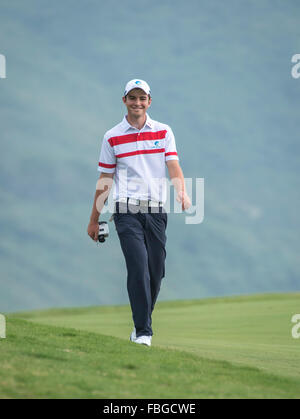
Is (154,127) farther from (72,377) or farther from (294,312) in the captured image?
(294,312)

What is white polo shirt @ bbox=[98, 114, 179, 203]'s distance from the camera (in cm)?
520

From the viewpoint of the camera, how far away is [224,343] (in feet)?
23.4

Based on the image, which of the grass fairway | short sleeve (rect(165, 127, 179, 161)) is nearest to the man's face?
short sleeve (rect(165, 127, 179, 161))

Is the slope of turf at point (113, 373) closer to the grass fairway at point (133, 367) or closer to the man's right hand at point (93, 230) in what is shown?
the grass fairway at point (133, 367)

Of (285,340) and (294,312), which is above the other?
(294,312)

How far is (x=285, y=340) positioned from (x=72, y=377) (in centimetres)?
433

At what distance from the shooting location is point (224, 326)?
9.00 metres

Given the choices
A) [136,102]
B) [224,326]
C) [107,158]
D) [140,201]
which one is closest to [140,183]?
[140,201]

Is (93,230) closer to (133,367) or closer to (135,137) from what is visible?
(135,137)

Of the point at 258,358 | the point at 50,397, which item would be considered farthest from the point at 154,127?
the point at 50,397

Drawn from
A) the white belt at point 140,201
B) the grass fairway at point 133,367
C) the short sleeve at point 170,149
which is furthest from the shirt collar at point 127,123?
the grass fairway at point 133,367

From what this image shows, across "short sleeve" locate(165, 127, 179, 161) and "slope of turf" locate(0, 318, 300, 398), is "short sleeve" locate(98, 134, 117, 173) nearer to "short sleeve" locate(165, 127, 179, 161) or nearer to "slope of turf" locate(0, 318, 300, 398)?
"short sleeve" locate(165, 127, 179, 161)

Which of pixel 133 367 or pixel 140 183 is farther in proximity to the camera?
pixel 140 183

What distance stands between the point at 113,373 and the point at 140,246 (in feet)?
4.77
